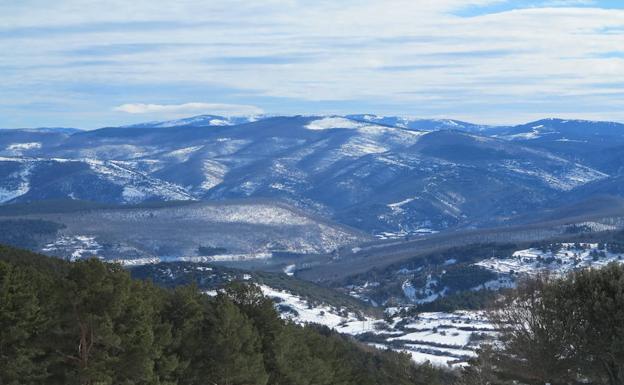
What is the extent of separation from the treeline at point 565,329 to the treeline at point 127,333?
48.0 feet

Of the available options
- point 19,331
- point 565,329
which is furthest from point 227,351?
point 565,329

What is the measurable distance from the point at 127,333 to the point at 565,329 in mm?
20484

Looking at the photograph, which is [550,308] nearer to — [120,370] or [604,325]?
[604,325]

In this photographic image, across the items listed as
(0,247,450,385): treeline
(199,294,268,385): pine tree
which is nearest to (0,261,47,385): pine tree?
(0,247,450,385): treeline

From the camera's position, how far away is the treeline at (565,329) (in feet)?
146

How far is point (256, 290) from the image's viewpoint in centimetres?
6259

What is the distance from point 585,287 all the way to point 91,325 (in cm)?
2284

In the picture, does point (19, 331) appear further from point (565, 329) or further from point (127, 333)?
point (565, 329)

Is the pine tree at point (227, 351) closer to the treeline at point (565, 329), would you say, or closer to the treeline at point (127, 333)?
the treeline at point (127, 333)

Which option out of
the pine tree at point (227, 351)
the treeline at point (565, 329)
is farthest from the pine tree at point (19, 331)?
the treeline at point (565, 329)

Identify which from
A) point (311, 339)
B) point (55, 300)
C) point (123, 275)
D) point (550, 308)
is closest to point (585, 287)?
point (550, 308)

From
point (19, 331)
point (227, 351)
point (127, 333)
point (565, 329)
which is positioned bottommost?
point (227, 351)

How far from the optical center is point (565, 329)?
45938 mm

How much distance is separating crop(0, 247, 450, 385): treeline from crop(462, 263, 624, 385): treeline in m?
14.6
